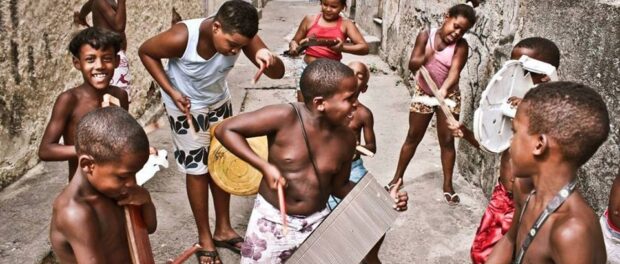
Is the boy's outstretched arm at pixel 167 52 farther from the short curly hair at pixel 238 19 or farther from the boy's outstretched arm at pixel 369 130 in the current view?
the boy's outstretched arm at pixel 369 130

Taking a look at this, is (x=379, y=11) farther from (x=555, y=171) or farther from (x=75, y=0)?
(x=555, y=171)

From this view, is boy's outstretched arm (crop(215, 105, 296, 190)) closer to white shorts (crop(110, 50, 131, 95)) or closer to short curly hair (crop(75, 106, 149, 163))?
short curly hair (crop(75, 106, 149, 163))

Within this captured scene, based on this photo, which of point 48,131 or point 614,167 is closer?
point 48,131

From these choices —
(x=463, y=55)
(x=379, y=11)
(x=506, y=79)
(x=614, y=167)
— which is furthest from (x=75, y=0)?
(x=379, y=11)

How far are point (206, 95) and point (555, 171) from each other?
209 centimetres

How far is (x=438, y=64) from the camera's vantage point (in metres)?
4.34

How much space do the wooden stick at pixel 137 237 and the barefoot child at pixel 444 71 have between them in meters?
2.48

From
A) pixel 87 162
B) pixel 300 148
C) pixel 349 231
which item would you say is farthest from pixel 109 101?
pixel 349 231

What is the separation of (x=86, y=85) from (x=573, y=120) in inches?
87.2

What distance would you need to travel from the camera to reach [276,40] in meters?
10.5

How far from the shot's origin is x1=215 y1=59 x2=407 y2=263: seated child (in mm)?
2547

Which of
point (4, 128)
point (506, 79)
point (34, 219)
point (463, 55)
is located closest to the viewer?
point (506, 79)

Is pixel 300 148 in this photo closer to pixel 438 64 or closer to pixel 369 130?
pixel 369 130

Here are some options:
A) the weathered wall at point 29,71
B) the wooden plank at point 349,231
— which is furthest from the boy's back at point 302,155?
the weathered wall at point 29,71
